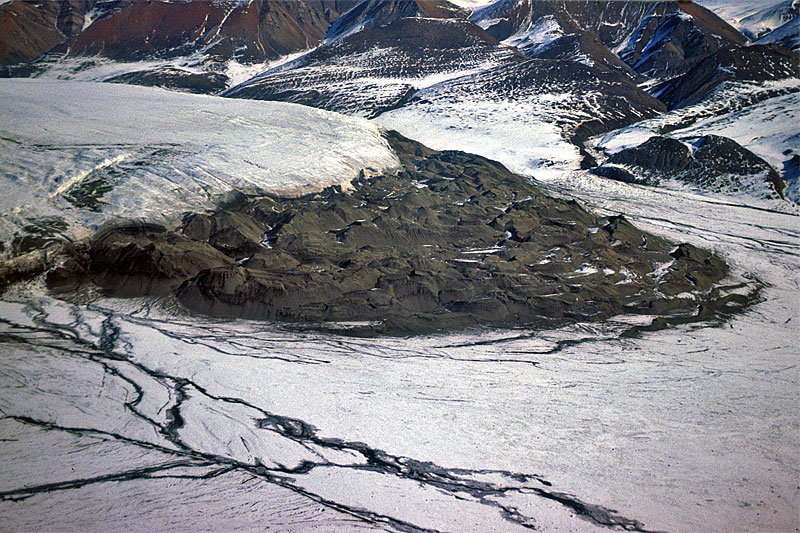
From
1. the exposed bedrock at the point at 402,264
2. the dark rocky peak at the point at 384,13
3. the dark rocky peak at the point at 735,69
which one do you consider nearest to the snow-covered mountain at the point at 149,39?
the dark rocky peak at the point at 384,13

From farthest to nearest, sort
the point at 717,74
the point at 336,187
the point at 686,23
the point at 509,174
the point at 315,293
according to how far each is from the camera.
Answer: the point at 686,23, the point at 717,74, the point at 509,174, the point at 336,187, the point at 315,293

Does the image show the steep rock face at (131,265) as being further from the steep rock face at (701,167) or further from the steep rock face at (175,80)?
the steep rock face at (175,80)

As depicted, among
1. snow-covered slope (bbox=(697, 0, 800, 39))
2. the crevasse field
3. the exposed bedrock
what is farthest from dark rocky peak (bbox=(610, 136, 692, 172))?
snow-covered slope (bbox=(697, 0, 800, 39))

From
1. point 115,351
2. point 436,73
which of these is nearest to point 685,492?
→ point 115,351

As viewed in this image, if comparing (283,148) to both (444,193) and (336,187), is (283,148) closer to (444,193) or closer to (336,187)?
(336,187)

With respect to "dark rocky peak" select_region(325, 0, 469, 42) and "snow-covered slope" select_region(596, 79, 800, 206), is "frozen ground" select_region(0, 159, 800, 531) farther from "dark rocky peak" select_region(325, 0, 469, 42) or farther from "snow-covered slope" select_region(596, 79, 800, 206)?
"dark rocky peak" select_region(325, 0, 469, 42)

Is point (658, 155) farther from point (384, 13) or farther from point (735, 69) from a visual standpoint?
point (384, 13)

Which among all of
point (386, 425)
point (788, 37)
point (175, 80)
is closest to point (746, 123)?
point (788, 37)
